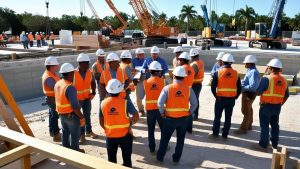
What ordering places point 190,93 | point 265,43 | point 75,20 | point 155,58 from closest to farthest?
point 190,93
point 155,58
point 265,43
point 75,20

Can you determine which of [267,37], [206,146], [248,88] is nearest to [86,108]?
[206,146]

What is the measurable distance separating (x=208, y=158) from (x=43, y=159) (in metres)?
3.06

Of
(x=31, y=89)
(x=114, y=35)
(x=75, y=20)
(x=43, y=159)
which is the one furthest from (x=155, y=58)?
(x=75, y=20)

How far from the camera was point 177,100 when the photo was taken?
491cm

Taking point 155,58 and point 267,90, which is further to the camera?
point 155,58

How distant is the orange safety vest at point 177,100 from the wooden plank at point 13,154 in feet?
8.15

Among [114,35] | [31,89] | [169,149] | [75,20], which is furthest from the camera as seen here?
[75,20]

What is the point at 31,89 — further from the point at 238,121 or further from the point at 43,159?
the point at 238,121

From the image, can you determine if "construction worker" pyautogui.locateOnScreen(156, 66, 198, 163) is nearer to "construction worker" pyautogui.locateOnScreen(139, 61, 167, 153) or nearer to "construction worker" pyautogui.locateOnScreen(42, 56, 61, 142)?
"construction worker" pyautogui.locateOnScreen(139, 61, 167, 153)

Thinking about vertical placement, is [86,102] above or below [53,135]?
above

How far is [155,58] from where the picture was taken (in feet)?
25.4

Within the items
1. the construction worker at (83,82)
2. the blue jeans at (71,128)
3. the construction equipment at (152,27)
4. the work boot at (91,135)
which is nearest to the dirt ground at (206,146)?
the work boot at (91,135)

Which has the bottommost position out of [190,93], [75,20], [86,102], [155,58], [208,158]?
[208,158]

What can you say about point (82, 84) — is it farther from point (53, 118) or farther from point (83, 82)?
point (53, 118)
